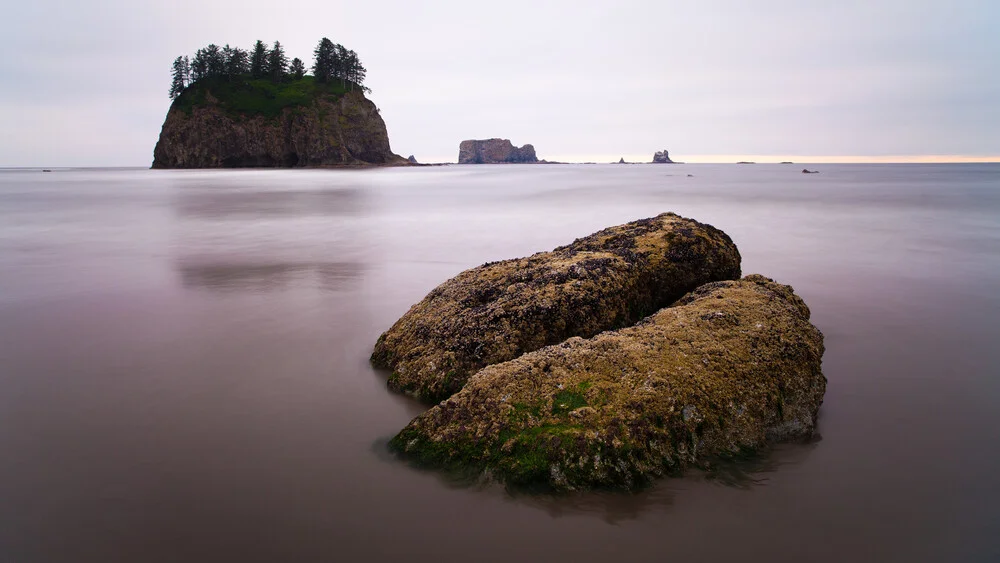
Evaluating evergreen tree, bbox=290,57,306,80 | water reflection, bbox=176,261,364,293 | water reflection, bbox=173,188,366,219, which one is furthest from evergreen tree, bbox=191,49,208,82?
water reflection, bbox=176,261,364,293

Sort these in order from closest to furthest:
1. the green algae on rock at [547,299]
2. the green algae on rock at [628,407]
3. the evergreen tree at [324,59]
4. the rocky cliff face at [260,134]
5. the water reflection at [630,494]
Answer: the water reflection at [630,494] < the green algae on rock at [628,407] < the green algae on rock at [547,299] < the rocky cliff face at [260,134] < the evergreen tree at [324,59]

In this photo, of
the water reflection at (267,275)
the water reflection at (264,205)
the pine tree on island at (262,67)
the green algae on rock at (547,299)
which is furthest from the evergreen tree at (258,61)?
the green algae on rock at (547,299)

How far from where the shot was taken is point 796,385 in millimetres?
3930

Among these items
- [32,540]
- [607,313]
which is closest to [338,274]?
[607,313]

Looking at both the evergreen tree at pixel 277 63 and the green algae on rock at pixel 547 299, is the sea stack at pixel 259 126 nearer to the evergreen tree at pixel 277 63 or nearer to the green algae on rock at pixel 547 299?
the evergreen tree at pixel 277 63

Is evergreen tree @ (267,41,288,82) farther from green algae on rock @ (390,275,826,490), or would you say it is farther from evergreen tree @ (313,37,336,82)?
green algae on rock @ (390,275,826,490)

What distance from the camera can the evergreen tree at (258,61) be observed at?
92250mm

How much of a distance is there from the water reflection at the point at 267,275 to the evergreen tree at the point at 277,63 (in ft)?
306

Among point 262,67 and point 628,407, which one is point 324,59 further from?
point 628,407

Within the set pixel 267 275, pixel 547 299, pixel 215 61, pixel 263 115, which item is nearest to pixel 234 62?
pixel 215 61

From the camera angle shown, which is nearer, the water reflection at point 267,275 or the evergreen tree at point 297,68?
the water reflection at point 267,275

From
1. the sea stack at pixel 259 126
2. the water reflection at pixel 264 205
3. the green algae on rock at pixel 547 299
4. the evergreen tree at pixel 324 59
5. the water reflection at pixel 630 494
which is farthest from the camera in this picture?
the evergreen tree at pixel 324 59

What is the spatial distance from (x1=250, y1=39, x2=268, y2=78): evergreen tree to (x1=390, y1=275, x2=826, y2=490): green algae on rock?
343ft

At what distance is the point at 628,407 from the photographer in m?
3.42
